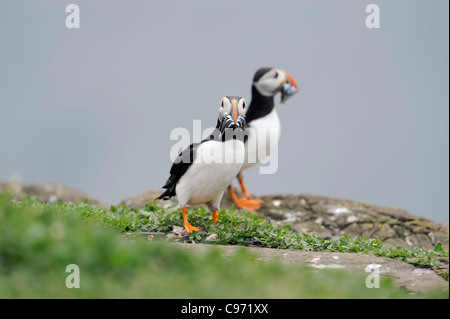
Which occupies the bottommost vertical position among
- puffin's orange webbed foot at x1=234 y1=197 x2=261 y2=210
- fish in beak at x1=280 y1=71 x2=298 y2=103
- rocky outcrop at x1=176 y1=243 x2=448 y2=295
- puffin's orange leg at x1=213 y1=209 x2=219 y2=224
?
puffin's orange webbed foot at x1=234 y1=197 x2=261 y2=210

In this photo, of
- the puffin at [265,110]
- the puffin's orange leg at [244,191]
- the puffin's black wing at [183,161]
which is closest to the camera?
the puffin's black wing at [183,161]

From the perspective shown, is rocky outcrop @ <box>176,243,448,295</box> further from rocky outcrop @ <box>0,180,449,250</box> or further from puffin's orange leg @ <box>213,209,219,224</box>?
rocky outcrop @ <box>0,180,449,250</box>

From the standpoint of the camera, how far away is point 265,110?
44.2 feet

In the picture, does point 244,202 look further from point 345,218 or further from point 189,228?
point 189,228

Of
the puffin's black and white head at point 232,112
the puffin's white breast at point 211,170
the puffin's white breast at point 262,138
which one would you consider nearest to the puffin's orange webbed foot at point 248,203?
the puffin's white breast at point 262,138

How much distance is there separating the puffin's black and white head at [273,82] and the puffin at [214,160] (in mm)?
4941

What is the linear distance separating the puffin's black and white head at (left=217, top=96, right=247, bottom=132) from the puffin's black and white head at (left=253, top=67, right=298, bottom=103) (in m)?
5.15

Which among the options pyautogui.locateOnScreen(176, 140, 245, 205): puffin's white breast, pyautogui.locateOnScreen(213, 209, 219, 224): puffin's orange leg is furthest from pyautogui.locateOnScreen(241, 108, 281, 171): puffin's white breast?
pyautogui.locateOnScreen(176, 140, 245, 205): puffin's white breast

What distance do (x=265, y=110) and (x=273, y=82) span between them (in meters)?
0.61

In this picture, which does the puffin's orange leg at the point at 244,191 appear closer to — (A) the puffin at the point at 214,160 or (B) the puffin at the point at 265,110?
(B) the puffin at the point at 265,110

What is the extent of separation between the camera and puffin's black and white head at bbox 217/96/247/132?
8266 mm

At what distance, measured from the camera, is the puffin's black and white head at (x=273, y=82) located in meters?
13.5
